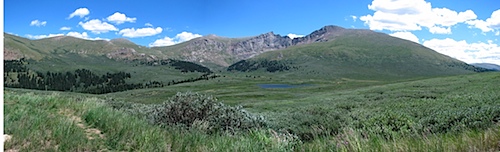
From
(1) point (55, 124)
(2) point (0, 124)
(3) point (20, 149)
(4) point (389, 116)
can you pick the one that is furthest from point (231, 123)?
(2) point (0, 124)

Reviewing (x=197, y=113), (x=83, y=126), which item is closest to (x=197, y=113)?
(x=197, y=113)

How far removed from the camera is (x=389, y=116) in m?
20.5

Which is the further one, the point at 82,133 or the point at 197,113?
the point at 197,113

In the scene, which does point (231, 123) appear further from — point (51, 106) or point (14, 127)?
point (14, 127)

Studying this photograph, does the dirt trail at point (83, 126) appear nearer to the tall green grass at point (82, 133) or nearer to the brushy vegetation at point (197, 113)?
the tall green grass at point (82, 133)

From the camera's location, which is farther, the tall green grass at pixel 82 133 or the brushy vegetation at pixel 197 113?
the brushy vegetation at pixel 197 113

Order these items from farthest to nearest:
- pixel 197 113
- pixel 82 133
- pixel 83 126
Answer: pixel 197 113 → pixel 83 126 → pixel 82 133

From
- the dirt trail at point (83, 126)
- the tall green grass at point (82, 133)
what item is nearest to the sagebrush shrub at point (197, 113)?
the tall green grass at point (82, 133)

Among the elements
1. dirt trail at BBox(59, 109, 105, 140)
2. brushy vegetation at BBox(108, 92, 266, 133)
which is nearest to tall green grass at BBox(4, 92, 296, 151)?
dirt trail at BBox(59, 109, 105, 140)

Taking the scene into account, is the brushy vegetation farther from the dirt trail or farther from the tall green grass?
the dirt trail

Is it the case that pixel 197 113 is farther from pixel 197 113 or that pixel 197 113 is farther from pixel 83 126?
pixel 83 126

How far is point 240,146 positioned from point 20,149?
4.27 meters

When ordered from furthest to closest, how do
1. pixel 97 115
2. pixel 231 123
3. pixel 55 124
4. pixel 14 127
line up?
pixel 231 123, pixel 97 115, pixel 55 124, pixel 14 127

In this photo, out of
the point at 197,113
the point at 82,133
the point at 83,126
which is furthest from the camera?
the point at 197,113
